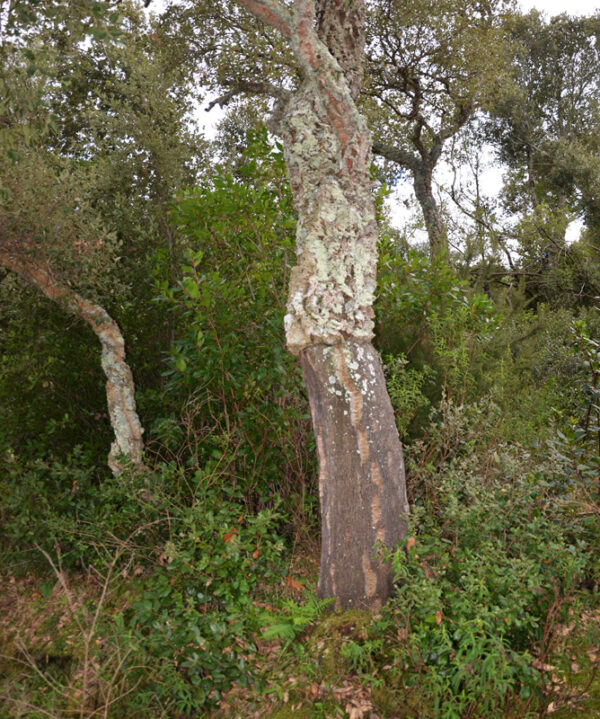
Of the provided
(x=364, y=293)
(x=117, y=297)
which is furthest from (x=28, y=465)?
(x=364, y=293)

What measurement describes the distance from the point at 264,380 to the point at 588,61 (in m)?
22.9

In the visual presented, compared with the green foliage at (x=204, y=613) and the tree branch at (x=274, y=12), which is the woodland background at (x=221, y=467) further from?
the tree branch at (x=274, y=12)

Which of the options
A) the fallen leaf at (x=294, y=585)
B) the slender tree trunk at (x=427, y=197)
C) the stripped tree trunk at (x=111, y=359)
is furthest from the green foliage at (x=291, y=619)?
the slender tree trunk at (x=427, y=197)

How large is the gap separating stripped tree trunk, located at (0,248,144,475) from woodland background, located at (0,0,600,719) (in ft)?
0.54

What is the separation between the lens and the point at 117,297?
6.06m

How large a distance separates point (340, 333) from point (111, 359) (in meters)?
2.71

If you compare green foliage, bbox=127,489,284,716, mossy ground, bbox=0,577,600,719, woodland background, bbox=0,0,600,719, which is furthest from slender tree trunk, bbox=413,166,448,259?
mossy ground, bbox=0,577,600,719

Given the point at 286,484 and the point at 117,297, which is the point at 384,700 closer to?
the point at 286,484

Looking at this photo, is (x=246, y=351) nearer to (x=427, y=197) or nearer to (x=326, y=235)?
(x=326, y=235)

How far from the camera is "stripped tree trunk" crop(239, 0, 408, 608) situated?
3.81 metres

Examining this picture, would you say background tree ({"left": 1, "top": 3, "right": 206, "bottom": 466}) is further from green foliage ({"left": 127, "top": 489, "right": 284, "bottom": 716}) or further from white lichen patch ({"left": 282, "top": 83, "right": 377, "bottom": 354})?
green foliage ({"left": 127, "top": 489, "right": 284, "bottom": 716})

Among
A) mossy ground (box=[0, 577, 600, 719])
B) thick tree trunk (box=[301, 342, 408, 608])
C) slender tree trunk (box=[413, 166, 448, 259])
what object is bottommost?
mossy ground (box=[0, 577, 600, 719])

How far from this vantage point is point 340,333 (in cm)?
386

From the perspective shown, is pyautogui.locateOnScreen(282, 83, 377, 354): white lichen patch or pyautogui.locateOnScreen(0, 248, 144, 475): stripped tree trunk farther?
pyautogui.locateOnScreen(0, 248, 144, 475): stripped tree trunk
